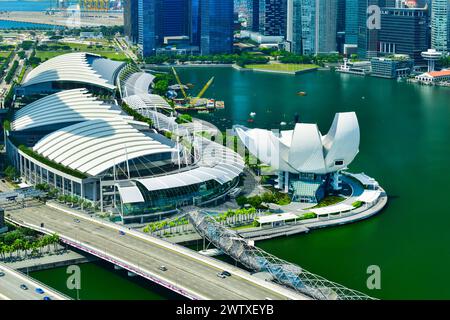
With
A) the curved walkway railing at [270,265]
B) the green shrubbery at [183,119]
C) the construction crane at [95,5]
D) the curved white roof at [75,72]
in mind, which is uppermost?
the construction crane at [95,5]

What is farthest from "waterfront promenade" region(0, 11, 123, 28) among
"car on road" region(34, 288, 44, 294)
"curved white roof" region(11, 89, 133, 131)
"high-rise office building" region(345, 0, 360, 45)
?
"car on road" region(34, 288, 44, 294)

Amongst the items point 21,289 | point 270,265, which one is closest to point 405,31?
point 270,265

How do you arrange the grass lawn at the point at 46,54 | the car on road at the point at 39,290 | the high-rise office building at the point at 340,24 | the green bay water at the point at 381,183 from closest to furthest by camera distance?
the car on road at the point at 39,290 < the green bay water at the point at 381,183 < the grass lawn at the point at 46,54 < the high-rise office building at the point at 340,24

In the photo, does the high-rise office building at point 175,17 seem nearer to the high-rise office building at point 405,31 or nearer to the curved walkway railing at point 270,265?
the high-rise office building at point 405,31

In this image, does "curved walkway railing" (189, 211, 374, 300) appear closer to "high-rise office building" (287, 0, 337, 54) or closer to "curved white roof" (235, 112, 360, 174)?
"curved white roof" (235, 112, 360, 174)

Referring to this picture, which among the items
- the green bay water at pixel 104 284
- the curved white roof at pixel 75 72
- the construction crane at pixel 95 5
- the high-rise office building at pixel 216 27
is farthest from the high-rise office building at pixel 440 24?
the construction crane at pixel 95 5
